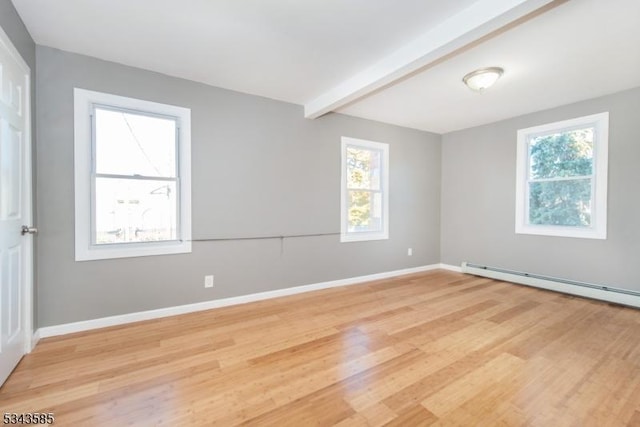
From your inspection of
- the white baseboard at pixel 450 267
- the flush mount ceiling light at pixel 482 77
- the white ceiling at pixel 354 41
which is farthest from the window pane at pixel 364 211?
the flush mount ceiling light at pixel 482 77

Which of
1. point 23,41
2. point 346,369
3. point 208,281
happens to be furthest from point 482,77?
point 23,41

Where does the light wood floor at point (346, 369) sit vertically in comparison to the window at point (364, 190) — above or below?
below

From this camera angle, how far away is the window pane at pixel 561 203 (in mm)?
3721

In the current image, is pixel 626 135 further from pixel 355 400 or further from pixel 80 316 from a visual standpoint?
pixel 80 316

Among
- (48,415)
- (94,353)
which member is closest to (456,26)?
(48,415)

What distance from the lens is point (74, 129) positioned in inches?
102

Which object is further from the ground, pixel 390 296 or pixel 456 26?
pixel 456 26

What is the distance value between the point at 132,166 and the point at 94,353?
1696mm

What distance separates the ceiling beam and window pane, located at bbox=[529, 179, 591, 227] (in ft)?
9.61

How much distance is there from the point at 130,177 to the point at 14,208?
950mm

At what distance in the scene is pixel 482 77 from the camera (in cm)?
281

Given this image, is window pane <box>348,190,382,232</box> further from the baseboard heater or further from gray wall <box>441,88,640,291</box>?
the baseboard heater

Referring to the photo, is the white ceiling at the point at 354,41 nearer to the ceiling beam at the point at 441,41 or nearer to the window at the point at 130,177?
the ceiling beam at the point at 441,41

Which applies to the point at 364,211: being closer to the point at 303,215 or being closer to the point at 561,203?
the point at 303,215
